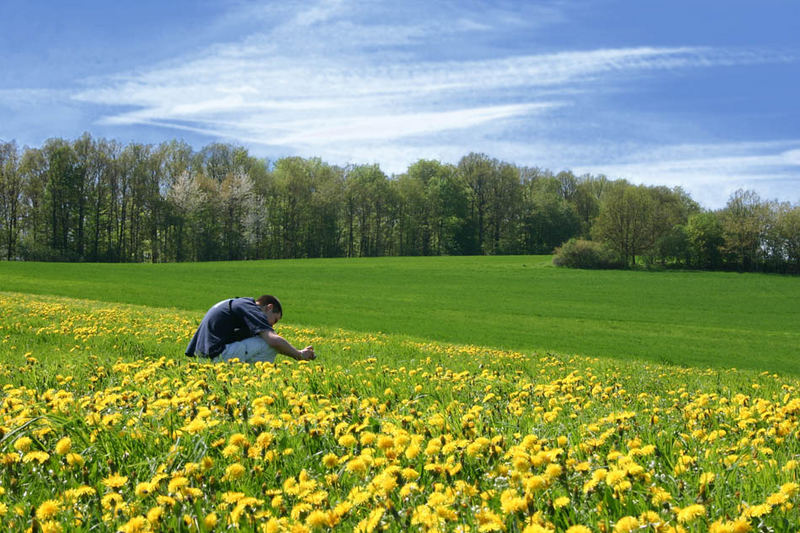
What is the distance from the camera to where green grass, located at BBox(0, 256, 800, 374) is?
81.6 ft

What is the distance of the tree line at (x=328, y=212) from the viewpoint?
64688mm

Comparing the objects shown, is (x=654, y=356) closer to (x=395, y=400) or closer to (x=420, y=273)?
(x=395, y=400)

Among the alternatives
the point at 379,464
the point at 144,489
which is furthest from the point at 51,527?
the point at 379,464

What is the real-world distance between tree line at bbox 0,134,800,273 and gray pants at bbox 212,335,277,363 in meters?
64.4

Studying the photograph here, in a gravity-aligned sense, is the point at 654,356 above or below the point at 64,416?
below

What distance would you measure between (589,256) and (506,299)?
83.3 feet

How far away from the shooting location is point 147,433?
326cm

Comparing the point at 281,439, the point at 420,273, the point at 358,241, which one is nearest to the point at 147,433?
the point at 281,439

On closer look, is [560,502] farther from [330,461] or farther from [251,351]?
[251,351]

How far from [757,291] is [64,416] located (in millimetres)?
57123

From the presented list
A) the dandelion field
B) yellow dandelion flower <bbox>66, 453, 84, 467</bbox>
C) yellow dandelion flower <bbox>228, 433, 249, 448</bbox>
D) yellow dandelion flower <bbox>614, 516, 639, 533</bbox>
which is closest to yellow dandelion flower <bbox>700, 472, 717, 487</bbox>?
the dandelion field

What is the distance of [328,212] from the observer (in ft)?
279

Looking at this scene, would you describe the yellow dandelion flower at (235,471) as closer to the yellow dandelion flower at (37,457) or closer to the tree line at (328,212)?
the yellow dandelion flower at (37,457)

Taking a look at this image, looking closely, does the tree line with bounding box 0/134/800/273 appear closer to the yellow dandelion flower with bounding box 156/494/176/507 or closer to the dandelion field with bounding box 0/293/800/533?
the dandelion field with bounding box 0/293/800/533
